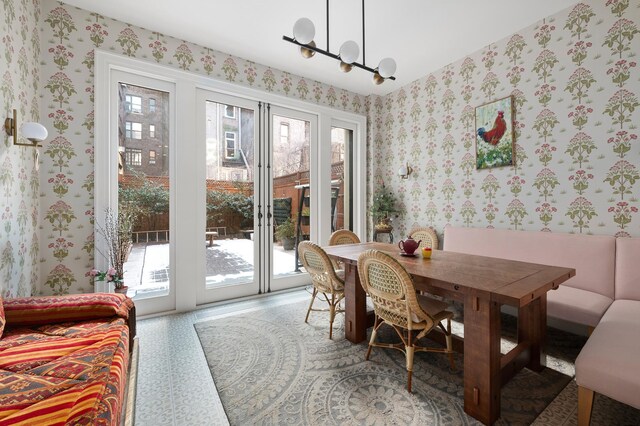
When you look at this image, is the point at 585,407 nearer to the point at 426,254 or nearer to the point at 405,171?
the point at 426,254

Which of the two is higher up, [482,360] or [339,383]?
[482,360]

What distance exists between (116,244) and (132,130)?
4.12ft

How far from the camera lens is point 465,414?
162cm

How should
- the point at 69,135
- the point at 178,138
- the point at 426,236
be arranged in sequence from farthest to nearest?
the point at 426,236 → the point at 178,138 → the point at 69,135

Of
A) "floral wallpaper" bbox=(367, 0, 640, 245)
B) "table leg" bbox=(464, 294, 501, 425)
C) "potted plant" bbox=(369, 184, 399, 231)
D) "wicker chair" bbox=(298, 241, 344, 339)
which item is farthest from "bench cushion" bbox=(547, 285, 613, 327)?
"potted plant" bbox=(369, 184, 399, 231)

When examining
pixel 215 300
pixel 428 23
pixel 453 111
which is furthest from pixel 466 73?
pixel 215 300

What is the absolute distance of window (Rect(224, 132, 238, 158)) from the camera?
3.62 m

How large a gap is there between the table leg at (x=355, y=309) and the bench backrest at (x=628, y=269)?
84.3 inches

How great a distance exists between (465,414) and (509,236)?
6.89 feet

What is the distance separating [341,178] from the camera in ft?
15.5

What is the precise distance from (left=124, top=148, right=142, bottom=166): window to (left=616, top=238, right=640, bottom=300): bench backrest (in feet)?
15.5

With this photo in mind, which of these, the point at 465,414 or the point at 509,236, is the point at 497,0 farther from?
the point at 465,414

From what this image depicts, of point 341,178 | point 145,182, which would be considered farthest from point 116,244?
point 341,178

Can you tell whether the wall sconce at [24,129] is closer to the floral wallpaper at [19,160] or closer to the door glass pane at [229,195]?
the floral wallpaper at [19,160]
